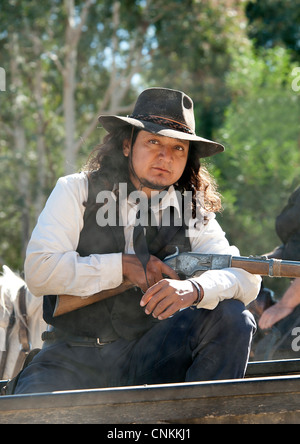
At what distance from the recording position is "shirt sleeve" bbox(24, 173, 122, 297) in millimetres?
3092

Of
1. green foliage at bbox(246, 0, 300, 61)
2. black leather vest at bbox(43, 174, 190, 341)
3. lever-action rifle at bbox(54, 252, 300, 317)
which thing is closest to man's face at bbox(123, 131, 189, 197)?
black leather vest at bbox(43, 174, 190, 341)

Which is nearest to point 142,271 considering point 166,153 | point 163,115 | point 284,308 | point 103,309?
point 103,309

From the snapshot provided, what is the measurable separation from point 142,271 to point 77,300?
322mm

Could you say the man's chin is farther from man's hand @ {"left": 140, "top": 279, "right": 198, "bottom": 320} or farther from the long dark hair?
man's hand @ {"left": 140, "top": 279, "right": 198, "bottom": 320}

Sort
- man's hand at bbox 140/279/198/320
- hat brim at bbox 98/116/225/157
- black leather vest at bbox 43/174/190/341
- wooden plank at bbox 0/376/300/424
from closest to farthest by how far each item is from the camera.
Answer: wooden plank at bbox 0/376/300/424, man's hand at bbox 140/279/198/320, black leather vest at bbox 43/174/190/341, hat brim at bbox 98/116/225/157

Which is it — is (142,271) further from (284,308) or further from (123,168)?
(284,308)

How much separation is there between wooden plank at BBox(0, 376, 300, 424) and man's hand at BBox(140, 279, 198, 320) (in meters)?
0.41

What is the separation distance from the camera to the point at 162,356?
10.3 ft

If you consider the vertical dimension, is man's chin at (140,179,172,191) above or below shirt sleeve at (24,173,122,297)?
above

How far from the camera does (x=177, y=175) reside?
11.6 feet

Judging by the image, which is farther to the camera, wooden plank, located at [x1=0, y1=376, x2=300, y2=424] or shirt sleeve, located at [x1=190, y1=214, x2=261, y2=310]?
shirt sleeve, located at [x1=190, y1=214, x2=261, y2=310]

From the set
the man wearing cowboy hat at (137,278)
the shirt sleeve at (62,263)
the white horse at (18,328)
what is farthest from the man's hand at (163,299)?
the white horse at (18,328)

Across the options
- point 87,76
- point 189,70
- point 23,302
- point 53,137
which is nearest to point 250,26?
point 189,70

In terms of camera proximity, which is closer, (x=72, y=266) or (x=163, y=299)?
(x=163, y=299)
